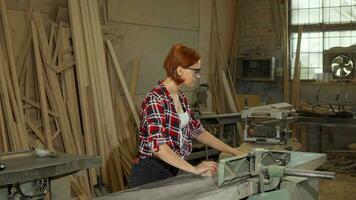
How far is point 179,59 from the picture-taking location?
2.34 metres

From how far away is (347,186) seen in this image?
5137mm

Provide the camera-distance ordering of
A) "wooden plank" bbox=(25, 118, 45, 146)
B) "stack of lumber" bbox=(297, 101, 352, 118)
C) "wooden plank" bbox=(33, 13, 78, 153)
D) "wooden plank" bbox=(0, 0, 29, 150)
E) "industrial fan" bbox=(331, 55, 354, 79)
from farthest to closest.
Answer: "industrial fan" bbox=(331, 55, 354, 79), "stack of lumber" bbox=(297, 101, 352, 118), "wooden plank" bbox=(33, 13, 78, 153), "wooden plank" bbox=(25, 118, 45, 146), "wooden plank" bbox=(0, 0, 29, 150)

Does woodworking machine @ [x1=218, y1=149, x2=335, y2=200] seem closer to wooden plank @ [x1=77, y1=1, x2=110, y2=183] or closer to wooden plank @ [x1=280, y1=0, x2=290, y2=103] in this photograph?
wooden plank @ [x1=77, y1=1, x2=110, y2=183]

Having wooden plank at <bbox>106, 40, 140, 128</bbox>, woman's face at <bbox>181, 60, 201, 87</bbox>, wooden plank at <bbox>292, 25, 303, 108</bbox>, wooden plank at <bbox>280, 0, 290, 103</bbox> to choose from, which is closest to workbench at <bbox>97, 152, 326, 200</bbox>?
woman's face at <bbox>181, 60, 201, 87</bbox>

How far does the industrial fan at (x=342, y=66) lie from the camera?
628cm

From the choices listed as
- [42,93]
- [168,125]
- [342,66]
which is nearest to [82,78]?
[42,93]

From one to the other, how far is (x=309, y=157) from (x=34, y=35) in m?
2.52

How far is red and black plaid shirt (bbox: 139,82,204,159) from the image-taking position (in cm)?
225

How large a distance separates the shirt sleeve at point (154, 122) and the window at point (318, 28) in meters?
5.06

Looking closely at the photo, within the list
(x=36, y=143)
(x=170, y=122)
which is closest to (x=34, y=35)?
(x=36, y=143)

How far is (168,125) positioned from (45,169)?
25.9 inches

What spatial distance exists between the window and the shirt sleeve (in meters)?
5.06

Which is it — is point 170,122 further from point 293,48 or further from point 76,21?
point 293,48

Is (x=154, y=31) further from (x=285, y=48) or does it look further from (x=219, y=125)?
(x=285, y=48)
